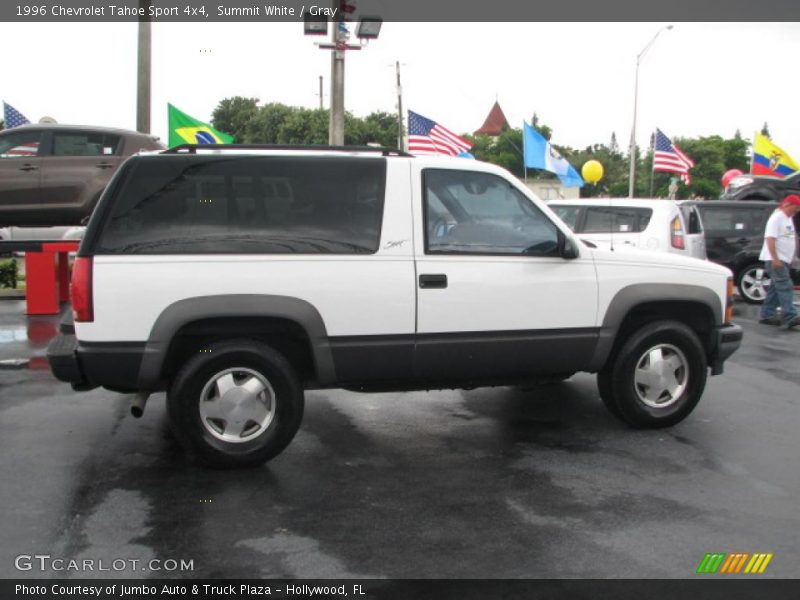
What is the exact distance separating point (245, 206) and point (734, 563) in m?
3.33

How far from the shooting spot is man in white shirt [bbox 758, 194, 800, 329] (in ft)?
35.5

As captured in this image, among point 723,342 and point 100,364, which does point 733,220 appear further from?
point 100,364

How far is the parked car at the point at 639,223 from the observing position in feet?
37.8

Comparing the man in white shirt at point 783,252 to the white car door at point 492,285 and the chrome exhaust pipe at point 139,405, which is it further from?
the chrome exhaust pipe at point 139,405

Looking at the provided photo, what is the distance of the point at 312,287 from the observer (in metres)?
5.00

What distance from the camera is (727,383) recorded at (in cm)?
764

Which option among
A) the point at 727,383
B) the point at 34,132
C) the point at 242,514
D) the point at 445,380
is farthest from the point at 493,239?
the point at 34,132

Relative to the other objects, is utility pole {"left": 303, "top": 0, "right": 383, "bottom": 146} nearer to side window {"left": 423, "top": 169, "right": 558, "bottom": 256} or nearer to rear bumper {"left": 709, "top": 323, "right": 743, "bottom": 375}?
side window {"left": 423, "top": 169, "right": 558, "bottom": 256}

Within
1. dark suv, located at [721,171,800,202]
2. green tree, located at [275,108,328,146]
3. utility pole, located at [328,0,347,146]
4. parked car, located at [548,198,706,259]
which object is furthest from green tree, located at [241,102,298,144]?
parked car, located at [548,198,706,259]

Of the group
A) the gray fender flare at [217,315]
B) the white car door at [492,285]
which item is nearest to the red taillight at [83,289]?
the gray fender flare at [217,315]

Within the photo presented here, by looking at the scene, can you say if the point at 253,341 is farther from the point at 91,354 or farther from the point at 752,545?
the point at 752,545

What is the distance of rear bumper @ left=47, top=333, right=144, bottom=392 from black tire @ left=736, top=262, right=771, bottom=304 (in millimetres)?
11617

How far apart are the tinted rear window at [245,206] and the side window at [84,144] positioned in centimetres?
593

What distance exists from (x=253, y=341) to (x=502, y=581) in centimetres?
224
